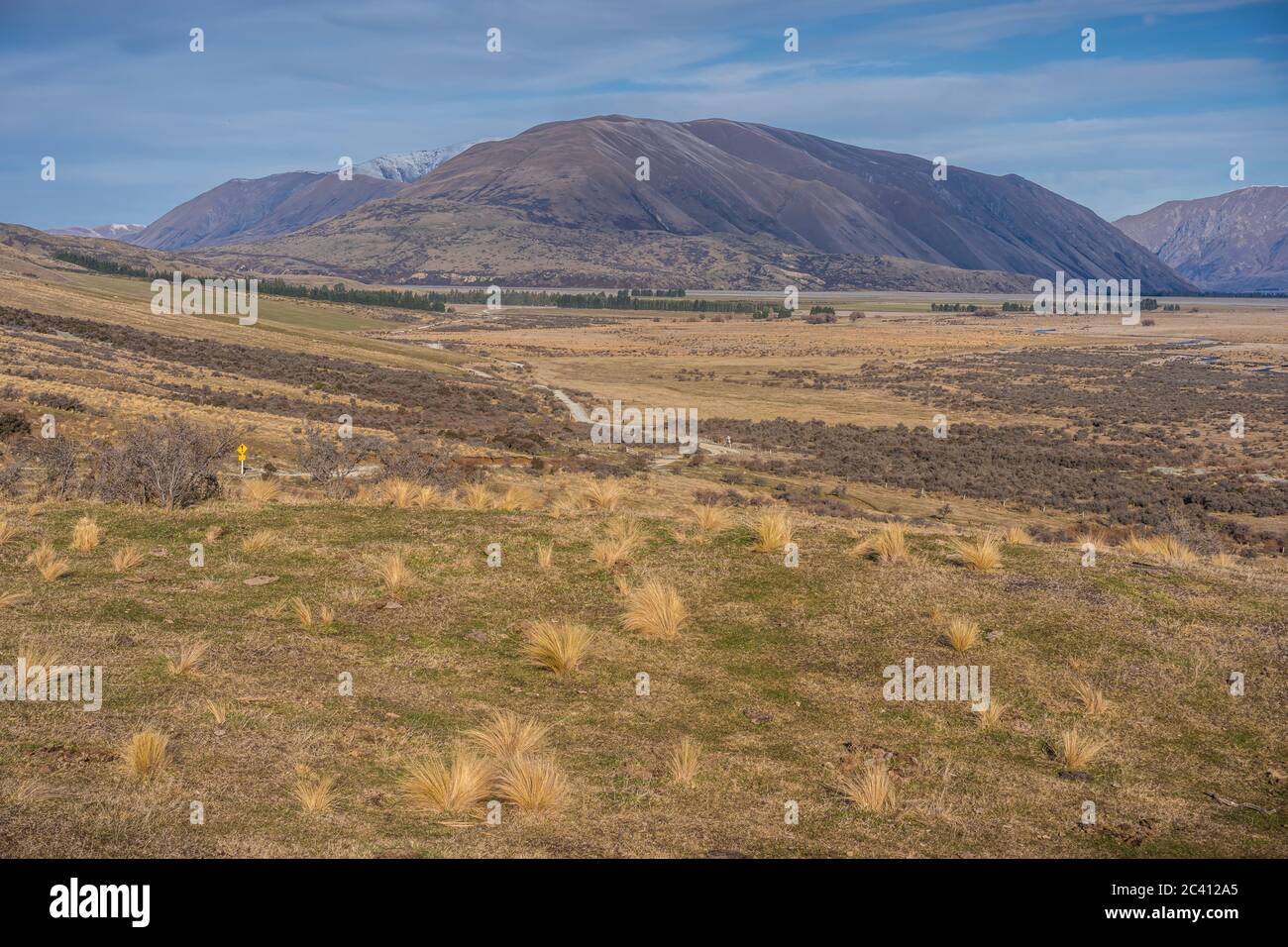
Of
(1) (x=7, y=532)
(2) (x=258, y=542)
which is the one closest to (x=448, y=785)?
(2) (x=258, y=542)

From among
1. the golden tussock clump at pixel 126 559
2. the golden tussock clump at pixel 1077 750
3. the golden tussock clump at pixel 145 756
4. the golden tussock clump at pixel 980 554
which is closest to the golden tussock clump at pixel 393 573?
the golden tussock clump at pixel 126 559

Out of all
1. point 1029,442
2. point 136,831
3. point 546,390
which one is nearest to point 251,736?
point 136,831

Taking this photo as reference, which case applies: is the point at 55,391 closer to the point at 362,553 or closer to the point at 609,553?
the point at 362,553

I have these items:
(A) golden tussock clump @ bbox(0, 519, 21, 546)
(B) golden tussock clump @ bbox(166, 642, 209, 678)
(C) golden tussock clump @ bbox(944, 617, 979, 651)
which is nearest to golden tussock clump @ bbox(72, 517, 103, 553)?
(A) golden tussock clump @ bbox(0, 519, 21, 546)
